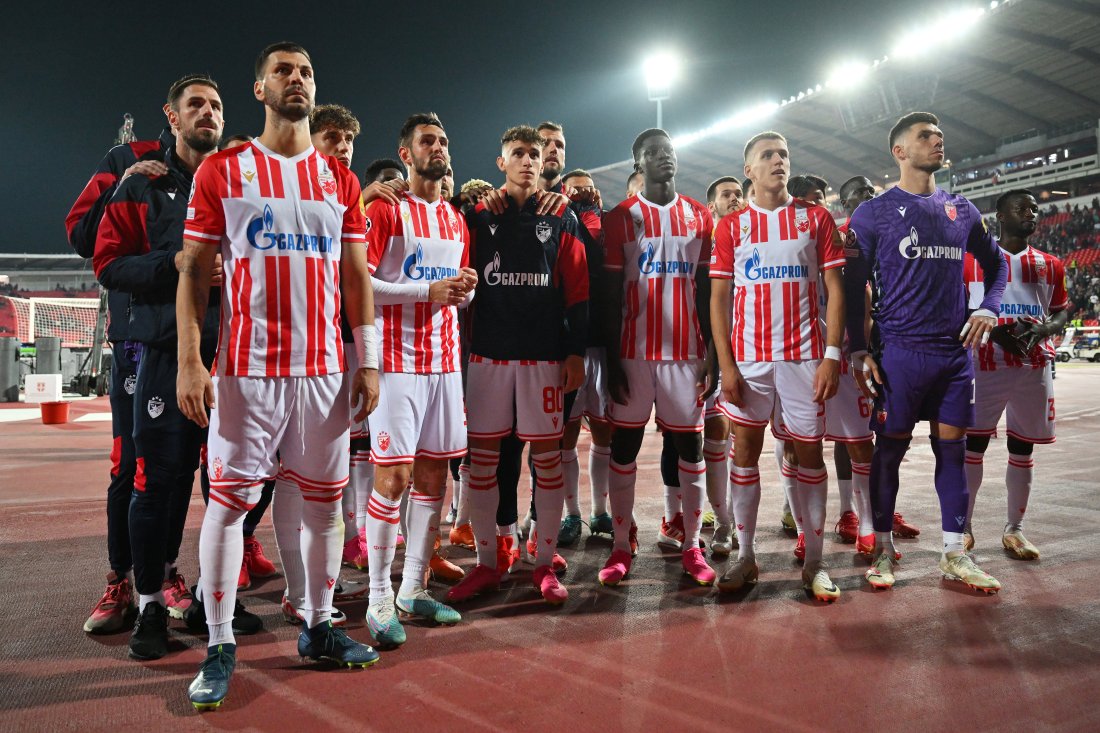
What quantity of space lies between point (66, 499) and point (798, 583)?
6225mm

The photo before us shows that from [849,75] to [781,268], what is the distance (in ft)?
104

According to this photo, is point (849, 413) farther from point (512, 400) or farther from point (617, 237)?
point (512, 400)

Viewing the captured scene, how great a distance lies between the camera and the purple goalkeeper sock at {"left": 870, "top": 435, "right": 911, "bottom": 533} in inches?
164

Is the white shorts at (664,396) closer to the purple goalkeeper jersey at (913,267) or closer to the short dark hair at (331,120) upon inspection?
the purple goalkeeper jersey at (913,267)

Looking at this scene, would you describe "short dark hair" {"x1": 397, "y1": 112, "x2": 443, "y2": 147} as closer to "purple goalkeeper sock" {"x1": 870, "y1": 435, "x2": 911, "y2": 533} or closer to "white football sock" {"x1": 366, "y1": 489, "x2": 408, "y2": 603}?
"white football sock" {"x1": 366, "y1": 489, "x2": 408, "y2": 603}

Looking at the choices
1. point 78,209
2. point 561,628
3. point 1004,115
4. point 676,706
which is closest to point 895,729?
point 676,706

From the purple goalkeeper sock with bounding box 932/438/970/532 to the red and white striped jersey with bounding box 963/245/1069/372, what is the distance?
1.13 m

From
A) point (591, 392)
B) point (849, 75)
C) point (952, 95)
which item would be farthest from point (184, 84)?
point (952, 95)

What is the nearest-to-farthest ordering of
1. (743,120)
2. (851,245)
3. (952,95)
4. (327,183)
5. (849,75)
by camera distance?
(327,183), (851,245), (952,95), (849,75), (743,120)

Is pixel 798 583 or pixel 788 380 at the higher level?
pixel 788 380

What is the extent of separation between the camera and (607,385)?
4.22 meters

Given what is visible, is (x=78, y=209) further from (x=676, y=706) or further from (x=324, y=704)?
(x=676, y=706)

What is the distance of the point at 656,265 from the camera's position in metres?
4.25

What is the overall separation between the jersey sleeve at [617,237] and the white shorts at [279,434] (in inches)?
75.4
